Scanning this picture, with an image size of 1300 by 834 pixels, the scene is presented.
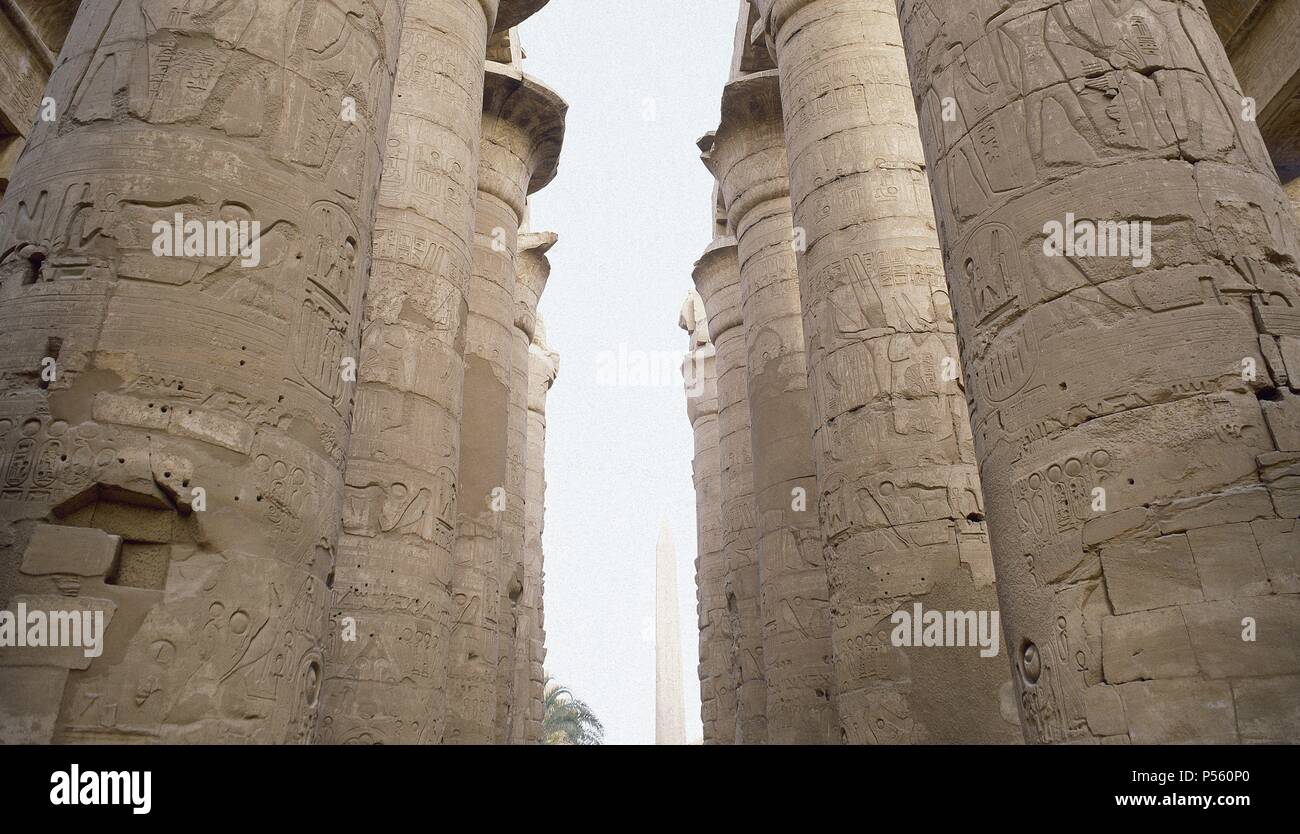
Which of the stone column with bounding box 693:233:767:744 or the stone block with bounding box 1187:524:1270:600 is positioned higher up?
the stone column with bounding box 693:233:767:744

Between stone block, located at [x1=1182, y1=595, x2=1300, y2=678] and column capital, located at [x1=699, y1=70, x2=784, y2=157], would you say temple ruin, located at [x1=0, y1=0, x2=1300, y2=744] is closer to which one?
stone block, located at [x1=1182, y1=595, x2=1300, y2=678]

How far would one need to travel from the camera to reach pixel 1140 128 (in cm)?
384

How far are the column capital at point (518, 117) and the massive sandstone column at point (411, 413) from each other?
2578mm

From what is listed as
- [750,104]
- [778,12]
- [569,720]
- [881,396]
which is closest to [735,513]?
[750,104]

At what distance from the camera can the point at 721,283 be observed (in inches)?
645

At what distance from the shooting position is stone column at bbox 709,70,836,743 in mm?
9820

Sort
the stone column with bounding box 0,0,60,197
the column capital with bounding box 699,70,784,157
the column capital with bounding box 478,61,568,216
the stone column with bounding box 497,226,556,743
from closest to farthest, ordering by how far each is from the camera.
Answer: the stone column with bounding box 0,0,60,197 < the stone column with bounding box 497,226,556,743 < the column capital with bounding box 478,61,568,216 < the column capital with bounding box 699,70,784,157

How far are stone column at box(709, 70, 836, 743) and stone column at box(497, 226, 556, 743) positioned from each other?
10.6ft

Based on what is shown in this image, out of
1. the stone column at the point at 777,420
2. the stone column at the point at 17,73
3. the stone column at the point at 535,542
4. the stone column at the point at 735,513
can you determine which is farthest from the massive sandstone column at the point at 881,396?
the stone column at the point at 535,542

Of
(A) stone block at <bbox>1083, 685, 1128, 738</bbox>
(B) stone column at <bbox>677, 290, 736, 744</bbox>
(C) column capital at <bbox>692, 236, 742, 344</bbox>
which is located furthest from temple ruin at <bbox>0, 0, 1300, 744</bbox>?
(C) column capital at <bbox>692, 236, 742, 344</bbox>

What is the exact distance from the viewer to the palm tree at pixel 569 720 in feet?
107

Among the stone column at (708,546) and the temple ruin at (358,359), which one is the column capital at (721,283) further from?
the temple ruin at (358,359)
